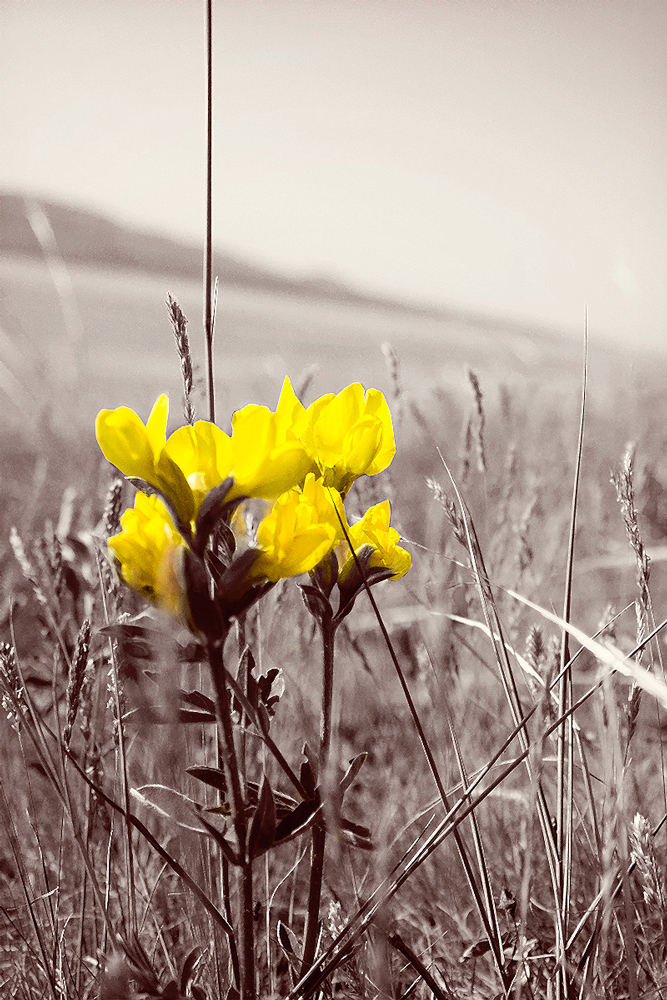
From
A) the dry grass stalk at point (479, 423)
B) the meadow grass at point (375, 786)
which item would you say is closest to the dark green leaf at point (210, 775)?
the meadow grass at point (375, 786)

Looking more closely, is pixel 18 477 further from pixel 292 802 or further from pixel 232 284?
pixel 232 284

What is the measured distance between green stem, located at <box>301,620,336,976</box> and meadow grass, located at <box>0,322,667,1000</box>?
18 mm

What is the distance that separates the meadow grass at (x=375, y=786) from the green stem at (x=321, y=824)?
0.02m

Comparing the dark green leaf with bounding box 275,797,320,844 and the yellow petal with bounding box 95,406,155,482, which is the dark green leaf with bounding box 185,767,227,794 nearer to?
the dark green leaf with bounding box 275,797,320,844

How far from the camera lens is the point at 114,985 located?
459mm

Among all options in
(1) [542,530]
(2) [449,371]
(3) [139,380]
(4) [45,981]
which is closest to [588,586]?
(1) [542,530]

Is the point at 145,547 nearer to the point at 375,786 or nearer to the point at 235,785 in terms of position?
the point at 235,785

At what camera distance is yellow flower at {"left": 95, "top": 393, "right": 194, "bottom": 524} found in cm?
49

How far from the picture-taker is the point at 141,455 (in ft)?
1.62

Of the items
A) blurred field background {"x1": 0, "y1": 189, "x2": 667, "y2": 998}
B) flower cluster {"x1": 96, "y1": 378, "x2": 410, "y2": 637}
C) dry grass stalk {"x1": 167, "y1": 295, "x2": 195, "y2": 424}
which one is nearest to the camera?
flower cluster {"x1": 96, "y1": 378, "x2": 410, "y2": 637}

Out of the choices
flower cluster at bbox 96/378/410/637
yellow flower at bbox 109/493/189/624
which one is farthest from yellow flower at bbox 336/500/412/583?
yellow flower at bbox 109/493/189/624

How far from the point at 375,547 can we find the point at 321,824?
186 millimetres

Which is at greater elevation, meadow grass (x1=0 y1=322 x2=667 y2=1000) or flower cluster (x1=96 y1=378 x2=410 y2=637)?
flower cluster (x1=96 y1=378 x2=410 y2=637)

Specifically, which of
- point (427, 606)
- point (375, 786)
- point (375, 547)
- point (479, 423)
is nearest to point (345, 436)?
point (375, 547)
